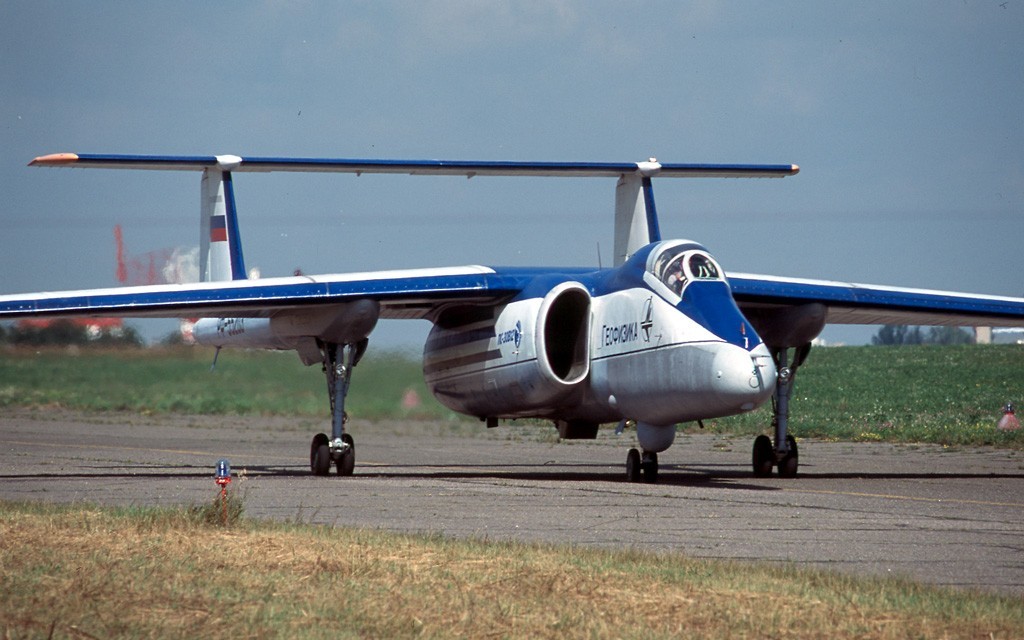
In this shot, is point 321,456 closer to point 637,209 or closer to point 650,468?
point 650,468

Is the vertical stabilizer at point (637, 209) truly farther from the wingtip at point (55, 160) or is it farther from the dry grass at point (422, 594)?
the dry grass at point (422, 594)

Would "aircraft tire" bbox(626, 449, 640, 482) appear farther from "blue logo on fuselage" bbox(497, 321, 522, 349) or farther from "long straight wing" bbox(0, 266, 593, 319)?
"long straight wing" bbox(0, 266, 593, 319)

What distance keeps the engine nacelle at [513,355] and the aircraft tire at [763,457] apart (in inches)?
116

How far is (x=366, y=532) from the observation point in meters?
11.3

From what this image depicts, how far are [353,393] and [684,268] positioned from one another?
30.8 ft

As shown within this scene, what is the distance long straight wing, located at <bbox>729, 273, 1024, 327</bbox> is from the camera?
20.3 meters

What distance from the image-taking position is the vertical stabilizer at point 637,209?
893 inches

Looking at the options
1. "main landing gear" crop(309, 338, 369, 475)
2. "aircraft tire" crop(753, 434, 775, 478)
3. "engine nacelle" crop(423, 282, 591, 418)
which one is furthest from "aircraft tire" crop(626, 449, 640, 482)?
"main landing gear" crop(309, 338, 369, 475)

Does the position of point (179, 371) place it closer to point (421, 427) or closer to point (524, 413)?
point (421, 427)

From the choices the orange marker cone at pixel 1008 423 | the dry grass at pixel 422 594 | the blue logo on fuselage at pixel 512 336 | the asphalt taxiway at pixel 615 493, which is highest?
the blue logo on fuselage at pixel 512 336

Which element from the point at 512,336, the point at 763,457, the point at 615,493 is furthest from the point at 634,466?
the point at 763,457

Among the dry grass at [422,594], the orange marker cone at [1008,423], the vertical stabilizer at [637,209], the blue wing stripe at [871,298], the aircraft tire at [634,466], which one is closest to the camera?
the dry grass at [422,594]

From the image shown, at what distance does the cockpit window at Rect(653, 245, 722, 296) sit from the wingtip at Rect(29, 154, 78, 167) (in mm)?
8603

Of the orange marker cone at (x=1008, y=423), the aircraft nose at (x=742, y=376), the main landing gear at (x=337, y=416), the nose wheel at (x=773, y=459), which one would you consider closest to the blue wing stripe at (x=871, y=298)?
the nose wheel at (x=773, y=459)
